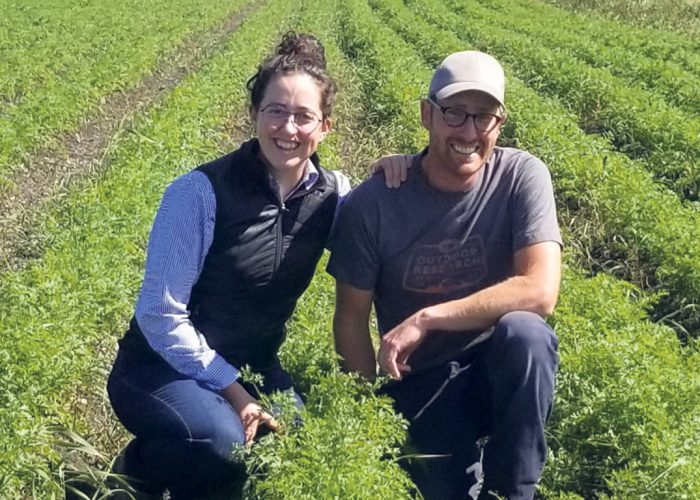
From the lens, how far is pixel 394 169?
4.19 metres

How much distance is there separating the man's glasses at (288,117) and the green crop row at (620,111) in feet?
18.0

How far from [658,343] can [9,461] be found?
3.07 meters

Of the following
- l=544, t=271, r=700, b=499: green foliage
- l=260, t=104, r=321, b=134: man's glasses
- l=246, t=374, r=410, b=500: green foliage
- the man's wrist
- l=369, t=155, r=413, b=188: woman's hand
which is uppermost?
l=260, t=104, r=321, b=134: man's glasses

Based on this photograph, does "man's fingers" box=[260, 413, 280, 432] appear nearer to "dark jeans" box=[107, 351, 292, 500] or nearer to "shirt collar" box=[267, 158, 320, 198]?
"dark jeans" box=[107, 351, 292, 500]

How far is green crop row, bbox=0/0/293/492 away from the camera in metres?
3.82

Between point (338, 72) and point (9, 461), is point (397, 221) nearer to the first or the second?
point (9, 461)

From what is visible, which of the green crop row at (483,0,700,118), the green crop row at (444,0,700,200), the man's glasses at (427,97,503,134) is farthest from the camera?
the green crop row at (483,0,700,118)

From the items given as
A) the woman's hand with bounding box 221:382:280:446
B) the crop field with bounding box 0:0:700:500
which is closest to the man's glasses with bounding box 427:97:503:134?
the crop field with bounding box 0:0:700:500

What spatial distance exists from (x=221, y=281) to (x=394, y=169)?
896 mm

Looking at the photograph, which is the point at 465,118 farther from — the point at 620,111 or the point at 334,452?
the point at 620,111

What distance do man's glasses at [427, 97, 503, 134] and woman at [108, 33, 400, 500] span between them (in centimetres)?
49

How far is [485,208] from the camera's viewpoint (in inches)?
163

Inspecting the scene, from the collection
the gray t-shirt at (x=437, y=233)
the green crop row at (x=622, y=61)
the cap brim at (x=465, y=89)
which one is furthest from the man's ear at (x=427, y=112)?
the green crop row at (x=622, y=61)

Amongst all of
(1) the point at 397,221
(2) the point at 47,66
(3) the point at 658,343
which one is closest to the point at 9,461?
(1) the point at 397,221
